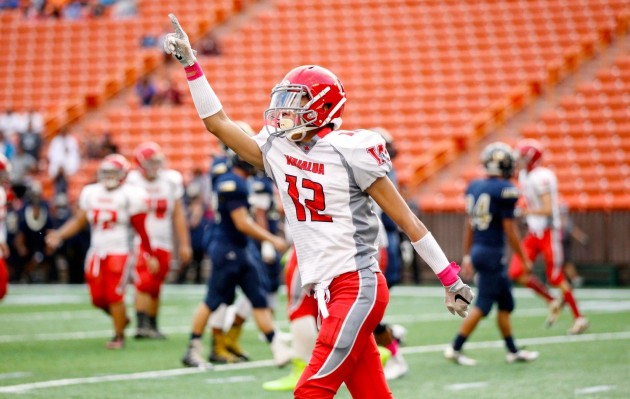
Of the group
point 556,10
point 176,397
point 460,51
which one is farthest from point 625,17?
point 176,397

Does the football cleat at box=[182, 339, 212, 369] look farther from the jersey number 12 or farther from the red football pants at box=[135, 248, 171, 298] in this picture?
the jersey number 12

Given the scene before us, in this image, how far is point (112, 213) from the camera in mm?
10969

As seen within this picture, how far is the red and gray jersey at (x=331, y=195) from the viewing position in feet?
16.2

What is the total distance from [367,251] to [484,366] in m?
4.57

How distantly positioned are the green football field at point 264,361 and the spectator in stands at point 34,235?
5.41 metres

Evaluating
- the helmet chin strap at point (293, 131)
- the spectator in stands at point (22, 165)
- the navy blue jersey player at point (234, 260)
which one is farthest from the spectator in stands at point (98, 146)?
the helmet chin strap at point (293, 131)

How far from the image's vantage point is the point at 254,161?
17.0ft

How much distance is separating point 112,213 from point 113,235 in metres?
0.20

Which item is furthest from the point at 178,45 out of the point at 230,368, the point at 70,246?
the point at 70,246

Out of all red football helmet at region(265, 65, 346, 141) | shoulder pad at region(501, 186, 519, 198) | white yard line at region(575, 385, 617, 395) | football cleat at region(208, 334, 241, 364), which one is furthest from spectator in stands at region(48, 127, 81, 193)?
red football helmet at region(265, 65, 346, 141)

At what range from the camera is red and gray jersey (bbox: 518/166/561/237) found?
12.7 meters

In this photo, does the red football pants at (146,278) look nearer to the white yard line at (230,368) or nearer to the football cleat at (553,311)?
the white yard line at (230,368)

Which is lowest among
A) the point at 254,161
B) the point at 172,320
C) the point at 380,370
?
the point at 172,320

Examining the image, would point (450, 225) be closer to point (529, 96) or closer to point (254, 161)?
point (529, 96)
